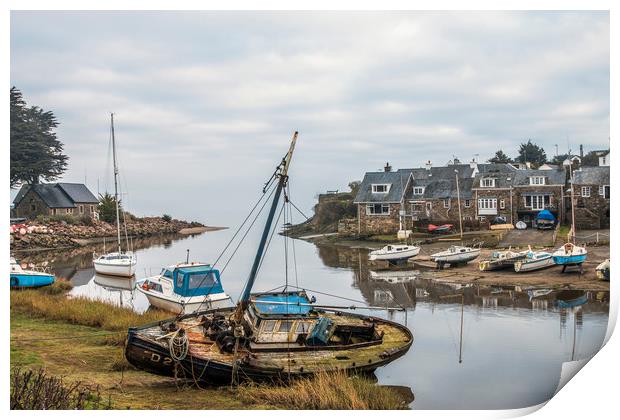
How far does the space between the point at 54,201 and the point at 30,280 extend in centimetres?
760

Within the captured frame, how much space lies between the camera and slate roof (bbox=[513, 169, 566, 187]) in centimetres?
3165

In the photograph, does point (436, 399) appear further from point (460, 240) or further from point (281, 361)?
point (460, 240)

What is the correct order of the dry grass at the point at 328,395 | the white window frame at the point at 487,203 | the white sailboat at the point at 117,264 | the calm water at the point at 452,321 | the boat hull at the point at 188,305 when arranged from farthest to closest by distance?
1. the white window frame at the point at 487,203
2. the white sailboat at the point at 117,264
3. the boat hull at the point at 188,305
4. the calm water at the point at 452,321
5. the dry grass at the point at 328,395

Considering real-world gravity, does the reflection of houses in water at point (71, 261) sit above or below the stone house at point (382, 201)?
below

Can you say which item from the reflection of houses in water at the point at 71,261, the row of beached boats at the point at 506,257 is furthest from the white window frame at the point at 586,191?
the reflection of houses in water at the point at 71,261

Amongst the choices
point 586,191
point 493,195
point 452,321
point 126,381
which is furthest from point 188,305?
point 493,195

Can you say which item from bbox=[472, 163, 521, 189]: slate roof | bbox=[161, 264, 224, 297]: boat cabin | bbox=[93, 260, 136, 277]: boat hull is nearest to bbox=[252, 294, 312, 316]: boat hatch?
bbox=[161, 264, 224, 297]: boat cabin

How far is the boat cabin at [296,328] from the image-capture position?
10.9 metres

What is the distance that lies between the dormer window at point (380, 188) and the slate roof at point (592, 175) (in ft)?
43.6

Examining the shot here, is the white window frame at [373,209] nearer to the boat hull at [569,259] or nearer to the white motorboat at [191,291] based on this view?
the boat hull at [569,259]

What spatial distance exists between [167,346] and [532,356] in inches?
283

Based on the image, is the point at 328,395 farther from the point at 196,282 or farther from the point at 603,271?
the point at 603,271

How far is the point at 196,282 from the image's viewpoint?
16.8m
